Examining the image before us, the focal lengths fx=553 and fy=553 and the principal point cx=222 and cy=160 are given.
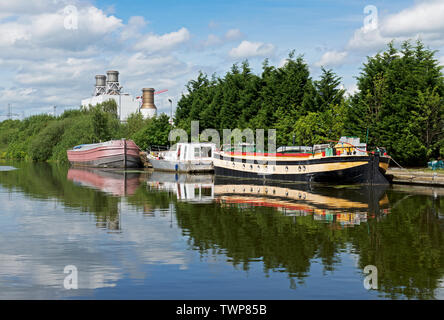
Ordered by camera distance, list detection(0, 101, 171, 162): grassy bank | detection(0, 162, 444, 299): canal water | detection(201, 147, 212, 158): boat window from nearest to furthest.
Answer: detection(0, 162, 444, 299): canal water → detection(201, 147, 212, 158): boat window → detection(0, 101, 171, 162): grassy bank

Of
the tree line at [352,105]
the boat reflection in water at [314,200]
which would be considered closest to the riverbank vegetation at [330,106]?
the tree line at [352,105]

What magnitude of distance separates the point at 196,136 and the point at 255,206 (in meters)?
66.5

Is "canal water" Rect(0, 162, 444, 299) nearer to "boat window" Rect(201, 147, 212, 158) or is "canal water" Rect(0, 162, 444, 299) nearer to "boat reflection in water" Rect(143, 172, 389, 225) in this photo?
"boat reflection in water" Rect(143, 172, 389, 225)

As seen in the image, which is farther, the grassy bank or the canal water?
the grassy bank

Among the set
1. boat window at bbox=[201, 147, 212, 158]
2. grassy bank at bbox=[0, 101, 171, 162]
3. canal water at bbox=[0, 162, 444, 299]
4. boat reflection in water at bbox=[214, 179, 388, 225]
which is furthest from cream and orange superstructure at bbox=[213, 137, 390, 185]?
grassy bank at bbox=[0, 101, 171, 162]

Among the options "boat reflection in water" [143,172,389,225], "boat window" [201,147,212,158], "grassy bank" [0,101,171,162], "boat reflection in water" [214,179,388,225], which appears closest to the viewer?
"boat reflection in water" [214,179,388,225]

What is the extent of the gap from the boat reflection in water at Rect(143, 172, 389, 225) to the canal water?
5.0 inches

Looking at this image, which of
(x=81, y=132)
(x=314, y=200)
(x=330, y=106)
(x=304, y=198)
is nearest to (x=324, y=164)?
(x=304, y=198)

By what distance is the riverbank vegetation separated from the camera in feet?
173

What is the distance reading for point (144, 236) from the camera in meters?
22.0

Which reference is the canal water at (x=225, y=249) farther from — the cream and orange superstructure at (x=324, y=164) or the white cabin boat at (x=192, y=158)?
the white cabin boat at (x=192, y=158)
